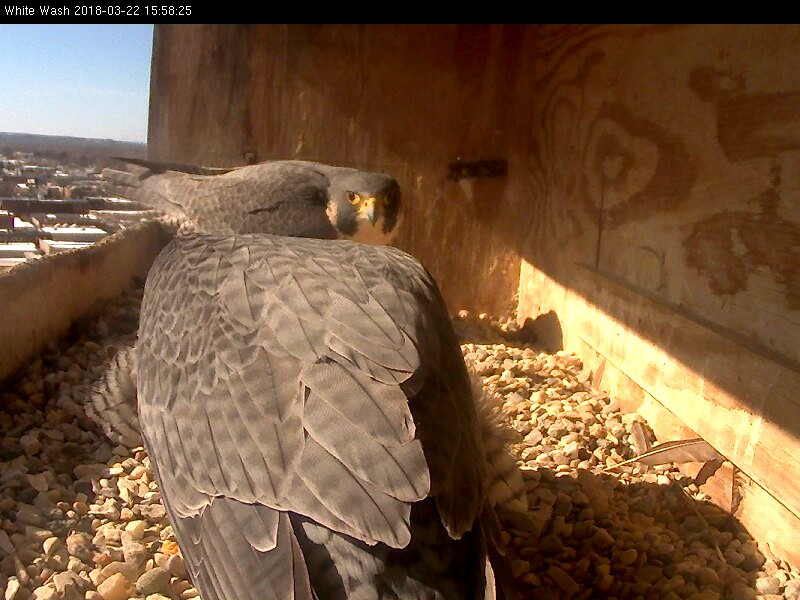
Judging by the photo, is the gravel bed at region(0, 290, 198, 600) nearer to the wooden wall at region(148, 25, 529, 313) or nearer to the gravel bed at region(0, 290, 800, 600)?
the gravel bed at region(0, 290, 800, 600)

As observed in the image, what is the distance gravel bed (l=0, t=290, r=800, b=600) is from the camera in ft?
5.25

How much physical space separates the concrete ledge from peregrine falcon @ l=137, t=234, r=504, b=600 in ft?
2.85

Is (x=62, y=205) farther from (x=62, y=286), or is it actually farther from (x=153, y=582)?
(x=153, y=582)

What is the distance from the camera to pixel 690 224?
2176 mm

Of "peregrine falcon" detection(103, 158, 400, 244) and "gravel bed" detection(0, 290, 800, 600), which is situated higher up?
"peregrine falcon" detection(103, 158, 400, 244)

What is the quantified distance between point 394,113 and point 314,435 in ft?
7.86

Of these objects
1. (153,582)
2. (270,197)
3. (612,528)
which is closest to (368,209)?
(270,197)

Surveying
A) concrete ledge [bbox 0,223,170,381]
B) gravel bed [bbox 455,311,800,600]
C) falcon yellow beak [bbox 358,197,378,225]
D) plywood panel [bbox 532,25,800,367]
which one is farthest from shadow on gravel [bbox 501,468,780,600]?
concrete ledge [bbox 0,223,170,381]

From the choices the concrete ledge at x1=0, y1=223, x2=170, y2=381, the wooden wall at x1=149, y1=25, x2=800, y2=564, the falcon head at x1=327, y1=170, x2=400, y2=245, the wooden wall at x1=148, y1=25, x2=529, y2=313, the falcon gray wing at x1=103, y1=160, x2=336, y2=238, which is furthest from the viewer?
the wooden wall at x1=148, y1=25, x2=529, y2=313

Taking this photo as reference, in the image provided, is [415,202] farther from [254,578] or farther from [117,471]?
[254,578]

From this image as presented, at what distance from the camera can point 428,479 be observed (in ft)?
3.74

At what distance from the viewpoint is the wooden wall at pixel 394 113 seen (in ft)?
10.4

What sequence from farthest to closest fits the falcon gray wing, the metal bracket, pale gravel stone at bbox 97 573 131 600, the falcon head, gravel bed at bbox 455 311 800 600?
the metal bracket, the falcon head, the falcon gray wing, gravel bed at bbox 455 311 800 600, pale gravel stone at bbox 97 573 131 600
